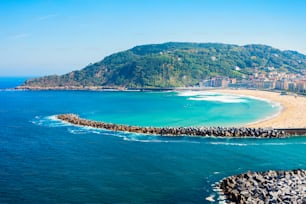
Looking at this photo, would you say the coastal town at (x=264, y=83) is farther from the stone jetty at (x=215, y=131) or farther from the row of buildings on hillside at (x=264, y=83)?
the stone jetty at (x=215, y=131)

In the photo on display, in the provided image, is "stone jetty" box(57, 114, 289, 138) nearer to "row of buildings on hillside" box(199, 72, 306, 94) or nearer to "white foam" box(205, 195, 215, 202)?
"white foam" box(205, 195, 215, 202)

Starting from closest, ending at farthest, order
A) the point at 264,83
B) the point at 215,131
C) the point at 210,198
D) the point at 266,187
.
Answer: the point at 210,198 < the point at 266,187 < the point at 215,131 < the point at 264,83

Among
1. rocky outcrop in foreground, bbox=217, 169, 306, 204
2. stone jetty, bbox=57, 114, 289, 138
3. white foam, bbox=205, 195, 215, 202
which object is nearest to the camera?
rocky outcrop in foreground, bbox=217, 169, 306, 204

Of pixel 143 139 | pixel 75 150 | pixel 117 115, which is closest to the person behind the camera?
pixel 75 150

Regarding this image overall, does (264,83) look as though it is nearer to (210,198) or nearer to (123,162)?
(123,162)

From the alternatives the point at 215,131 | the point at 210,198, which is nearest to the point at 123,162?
the point at 210,198

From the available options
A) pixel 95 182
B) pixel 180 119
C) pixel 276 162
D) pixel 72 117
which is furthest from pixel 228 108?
pixel 95 182

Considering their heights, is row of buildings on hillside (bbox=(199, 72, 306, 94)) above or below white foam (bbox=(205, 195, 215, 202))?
above

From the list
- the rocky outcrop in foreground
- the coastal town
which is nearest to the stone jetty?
the rocky outcrop in foreground

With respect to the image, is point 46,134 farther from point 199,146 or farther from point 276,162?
point 276,162
